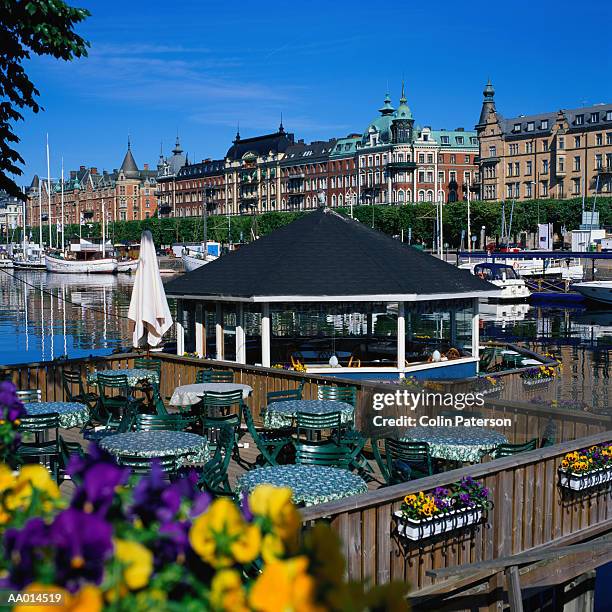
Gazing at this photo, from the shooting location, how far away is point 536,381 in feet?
51.4

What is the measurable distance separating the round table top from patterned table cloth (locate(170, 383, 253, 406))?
2.99 m

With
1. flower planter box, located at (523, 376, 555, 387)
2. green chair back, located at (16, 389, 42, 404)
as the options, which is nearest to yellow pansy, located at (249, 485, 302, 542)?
green chair back, located at (16, 389, 42, 404)

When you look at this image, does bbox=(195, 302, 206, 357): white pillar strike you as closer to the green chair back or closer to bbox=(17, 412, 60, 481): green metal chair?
the green chair back

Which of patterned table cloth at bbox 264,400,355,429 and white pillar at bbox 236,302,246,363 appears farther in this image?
white pillar at bbox 236,302,246,363

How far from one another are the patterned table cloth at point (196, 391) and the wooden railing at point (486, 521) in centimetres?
565

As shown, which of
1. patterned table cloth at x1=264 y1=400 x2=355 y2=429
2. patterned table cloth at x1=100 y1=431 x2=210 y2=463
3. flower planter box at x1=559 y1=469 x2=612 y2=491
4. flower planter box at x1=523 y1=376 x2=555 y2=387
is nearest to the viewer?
flower planter box at x1=559 y1=469 x2=612 y2=491

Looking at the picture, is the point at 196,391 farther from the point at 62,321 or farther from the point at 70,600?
the point at 62,321

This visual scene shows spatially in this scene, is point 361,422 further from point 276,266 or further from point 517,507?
point 276,266

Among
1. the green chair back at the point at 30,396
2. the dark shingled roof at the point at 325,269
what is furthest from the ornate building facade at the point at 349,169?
the green chair back at the point at 30,396

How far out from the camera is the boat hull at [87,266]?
106m

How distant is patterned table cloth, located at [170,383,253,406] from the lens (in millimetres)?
12695

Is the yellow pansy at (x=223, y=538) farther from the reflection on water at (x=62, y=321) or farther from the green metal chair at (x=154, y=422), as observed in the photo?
the reflection on water at (x=62, y=321)

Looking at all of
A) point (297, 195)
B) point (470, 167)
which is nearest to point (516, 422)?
point (470, 167)

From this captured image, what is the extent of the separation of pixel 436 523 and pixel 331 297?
9.65 metres
